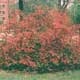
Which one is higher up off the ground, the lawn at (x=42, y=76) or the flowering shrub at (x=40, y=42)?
the flowering shrub at (x=40, y=42)

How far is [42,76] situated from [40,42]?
170 cm

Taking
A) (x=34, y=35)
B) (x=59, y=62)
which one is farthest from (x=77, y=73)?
(x=34, y=35)

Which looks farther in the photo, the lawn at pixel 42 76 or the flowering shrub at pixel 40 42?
the flowering shrub at pixel 40 42

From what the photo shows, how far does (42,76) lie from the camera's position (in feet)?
50.3

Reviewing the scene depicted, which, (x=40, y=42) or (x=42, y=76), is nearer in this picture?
(x=42, y=76)

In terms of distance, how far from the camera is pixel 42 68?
16.4m

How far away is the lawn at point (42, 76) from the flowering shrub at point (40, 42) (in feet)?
2.14

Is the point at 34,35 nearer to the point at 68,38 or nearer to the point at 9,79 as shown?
the point at 68,38

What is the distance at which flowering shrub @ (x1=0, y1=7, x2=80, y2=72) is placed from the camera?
16391 millimetres

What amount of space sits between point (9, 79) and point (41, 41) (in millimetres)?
2904

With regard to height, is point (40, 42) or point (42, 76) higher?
point (40, 42)

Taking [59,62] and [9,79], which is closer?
[9,79]

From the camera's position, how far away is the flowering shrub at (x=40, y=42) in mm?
16391

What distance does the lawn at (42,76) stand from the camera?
14648mm
